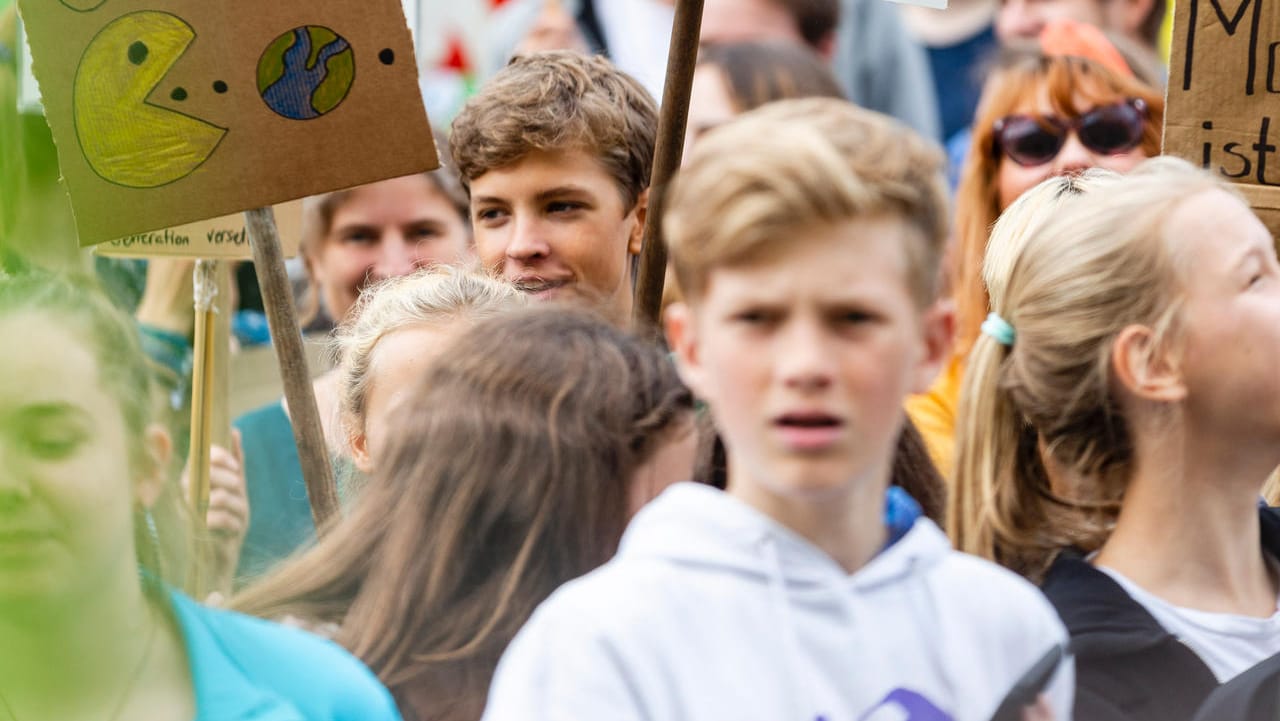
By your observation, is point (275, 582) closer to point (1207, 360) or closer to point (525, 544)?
point (525, 544)

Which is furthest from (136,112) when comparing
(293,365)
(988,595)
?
(988,595)

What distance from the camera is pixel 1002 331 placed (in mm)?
1890

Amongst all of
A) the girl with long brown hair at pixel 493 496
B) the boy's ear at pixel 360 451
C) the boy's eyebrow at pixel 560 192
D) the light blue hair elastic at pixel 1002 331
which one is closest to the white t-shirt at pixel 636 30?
the boy's eyebrow at pixel 560 192

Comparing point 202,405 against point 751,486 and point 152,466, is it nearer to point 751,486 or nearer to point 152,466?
point 152,466

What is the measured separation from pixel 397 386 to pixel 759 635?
0.98 meters

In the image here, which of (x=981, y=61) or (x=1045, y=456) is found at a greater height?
(x=981, y=61)

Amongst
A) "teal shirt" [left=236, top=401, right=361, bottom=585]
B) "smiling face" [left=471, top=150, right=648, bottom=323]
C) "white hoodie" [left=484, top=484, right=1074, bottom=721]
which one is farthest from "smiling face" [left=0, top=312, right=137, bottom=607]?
"teal shirt" [left=236, top=401, right=361, bottom=585]

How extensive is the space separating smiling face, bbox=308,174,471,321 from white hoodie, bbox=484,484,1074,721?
245 cm

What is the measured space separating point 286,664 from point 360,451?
953mm

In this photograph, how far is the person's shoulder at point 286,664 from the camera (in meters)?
1.42

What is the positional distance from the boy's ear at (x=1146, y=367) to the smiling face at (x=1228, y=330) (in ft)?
0.05

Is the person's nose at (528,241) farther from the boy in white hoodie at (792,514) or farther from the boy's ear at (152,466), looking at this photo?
the boy in white hoodie at (792,514)

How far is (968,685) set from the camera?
4.43 feet

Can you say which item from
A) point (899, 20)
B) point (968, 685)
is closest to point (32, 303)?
point (968, 685)
